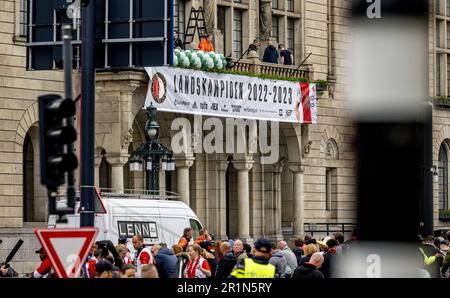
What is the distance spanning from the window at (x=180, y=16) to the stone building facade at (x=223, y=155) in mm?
46

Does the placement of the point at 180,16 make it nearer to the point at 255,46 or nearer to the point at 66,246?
the point at 255,46

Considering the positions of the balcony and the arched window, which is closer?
the balcony

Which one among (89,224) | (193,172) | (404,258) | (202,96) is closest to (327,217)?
(193,172)

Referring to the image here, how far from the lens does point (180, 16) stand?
48.7 m

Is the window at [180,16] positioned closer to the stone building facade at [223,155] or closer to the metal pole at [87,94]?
the stone building facade at [223,155]

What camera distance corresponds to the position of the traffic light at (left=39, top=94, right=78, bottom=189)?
11984 millimetres

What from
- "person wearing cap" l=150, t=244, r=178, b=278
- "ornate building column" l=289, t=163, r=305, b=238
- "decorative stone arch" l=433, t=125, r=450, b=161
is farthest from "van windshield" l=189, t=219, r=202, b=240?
"decorative stone arch" l=433, t=125, r=450, b=161

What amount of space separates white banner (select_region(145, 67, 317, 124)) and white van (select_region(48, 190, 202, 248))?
9.06 metres

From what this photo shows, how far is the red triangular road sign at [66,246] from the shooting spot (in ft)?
42.1

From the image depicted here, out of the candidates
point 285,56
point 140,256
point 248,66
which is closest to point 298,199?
point 285,56

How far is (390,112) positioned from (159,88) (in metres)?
41.7

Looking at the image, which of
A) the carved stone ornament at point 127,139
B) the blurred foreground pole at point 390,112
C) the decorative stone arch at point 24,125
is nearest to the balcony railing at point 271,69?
the carved stone ornament at point 127,139

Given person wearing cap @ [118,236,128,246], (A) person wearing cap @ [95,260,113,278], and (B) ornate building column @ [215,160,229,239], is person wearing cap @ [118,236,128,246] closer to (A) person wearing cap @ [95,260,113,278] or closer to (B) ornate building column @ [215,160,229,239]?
(A) person wearing cap @ [95,260,113,278]
